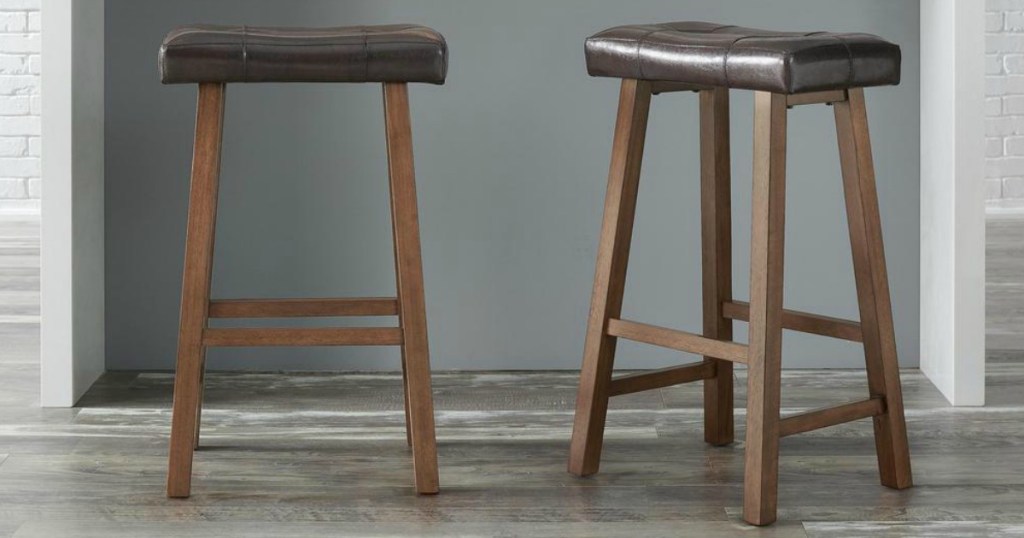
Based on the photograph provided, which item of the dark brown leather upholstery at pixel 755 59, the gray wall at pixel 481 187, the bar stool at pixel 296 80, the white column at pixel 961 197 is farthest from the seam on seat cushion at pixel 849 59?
the gray wall at pixel 481 187

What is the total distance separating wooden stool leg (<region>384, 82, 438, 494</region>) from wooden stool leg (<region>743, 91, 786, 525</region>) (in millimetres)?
388

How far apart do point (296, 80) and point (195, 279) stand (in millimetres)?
266

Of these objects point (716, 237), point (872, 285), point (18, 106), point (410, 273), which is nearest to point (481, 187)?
point (716, 237)

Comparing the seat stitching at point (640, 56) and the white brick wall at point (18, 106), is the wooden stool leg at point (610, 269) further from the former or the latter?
the white brick wall at point (18, 106)

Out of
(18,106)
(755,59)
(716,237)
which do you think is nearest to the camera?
(755,59)

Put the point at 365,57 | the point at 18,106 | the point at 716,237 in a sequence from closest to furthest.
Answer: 1. the point at 365,57
2. the point at 716,237
3. the point at 18,106

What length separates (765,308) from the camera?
1479 mm

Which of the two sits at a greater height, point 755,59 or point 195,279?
point 755,59

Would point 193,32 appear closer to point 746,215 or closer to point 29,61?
point 746,215

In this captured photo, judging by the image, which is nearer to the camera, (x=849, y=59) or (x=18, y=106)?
(x=849, y=59)

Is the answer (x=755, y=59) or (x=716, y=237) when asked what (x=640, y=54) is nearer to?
(x=755, y=59)

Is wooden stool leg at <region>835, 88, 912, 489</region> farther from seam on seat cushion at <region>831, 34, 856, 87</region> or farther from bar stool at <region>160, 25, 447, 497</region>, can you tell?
bar stool at <region>160, 25, 447, 497</region>

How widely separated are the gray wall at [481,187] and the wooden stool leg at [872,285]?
68 centimetres

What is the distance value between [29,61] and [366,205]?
296 centimetres
